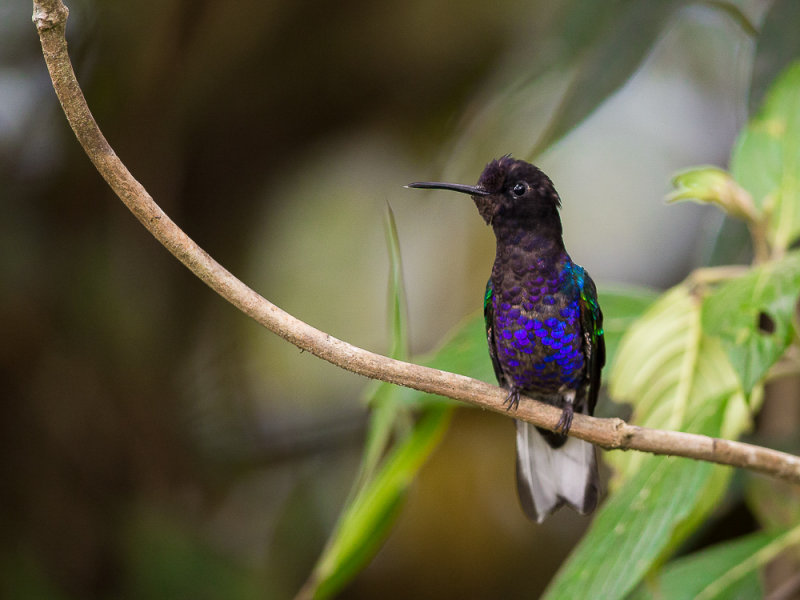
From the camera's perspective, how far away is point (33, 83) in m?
2.76

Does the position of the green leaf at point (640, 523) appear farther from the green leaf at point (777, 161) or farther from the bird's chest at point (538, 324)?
the green leaf at point (777, 161)

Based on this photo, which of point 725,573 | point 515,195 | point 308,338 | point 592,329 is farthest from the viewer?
point 725,573

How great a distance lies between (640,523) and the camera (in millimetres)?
1622

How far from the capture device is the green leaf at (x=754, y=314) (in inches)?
60.2

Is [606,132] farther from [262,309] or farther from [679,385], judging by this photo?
[262,309]

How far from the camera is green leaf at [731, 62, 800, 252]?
1.93 meters

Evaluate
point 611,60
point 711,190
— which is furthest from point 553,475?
point 611,60

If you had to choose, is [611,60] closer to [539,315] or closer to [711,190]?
[711,190]

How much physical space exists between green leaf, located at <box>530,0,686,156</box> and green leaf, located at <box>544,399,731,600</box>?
777 mm

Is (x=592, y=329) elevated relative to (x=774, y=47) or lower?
lower

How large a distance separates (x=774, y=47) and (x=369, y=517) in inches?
61.3

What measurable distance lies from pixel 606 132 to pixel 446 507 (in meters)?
1.84

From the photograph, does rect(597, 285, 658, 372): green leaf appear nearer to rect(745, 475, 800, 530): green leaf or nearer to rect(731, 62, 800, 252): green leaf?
rect(731, 62, 800, 252): green leaf

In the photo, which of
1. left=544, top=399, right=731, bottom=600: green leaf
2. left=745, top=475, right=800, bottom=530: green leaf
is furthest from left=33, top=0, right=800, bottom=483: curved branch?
left=745, top=475, right=800, bottom=530: green leaf
